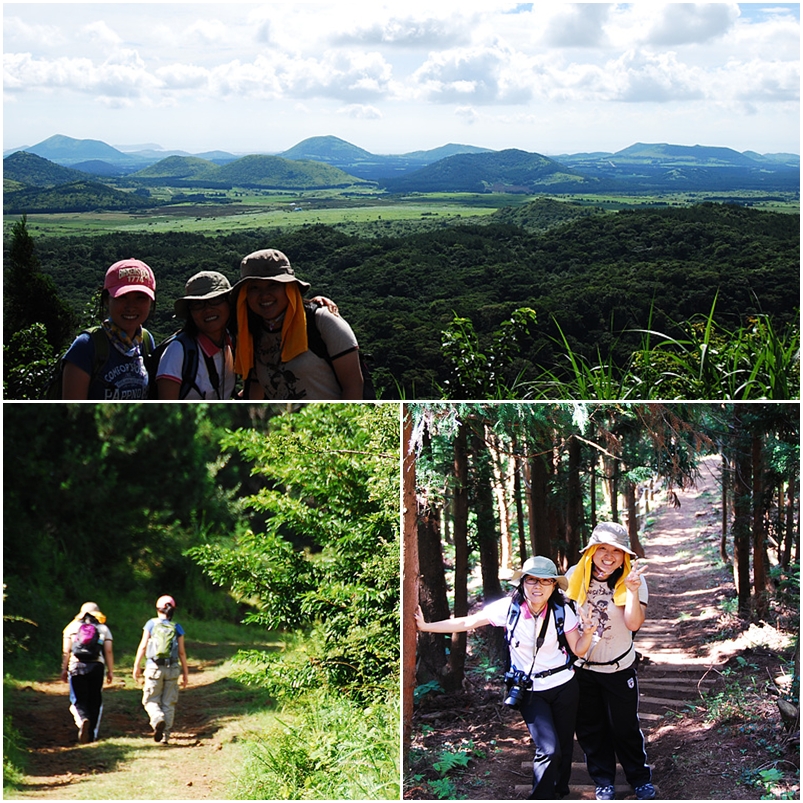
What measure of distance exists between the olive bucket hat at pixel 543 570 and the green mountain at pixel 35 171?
37005 mm

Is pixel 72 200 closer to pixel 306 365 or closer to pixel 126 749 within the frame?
pixel 306 365

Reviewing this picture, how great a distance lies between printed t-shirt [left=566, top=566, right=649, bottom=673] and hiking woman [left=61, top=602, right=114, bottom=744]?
Result: 5.87 feet

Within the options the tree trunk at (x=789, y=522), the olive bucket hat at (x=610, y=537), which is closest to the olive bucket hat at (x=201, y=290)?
the olive bucket hat at (x=610, y=537)

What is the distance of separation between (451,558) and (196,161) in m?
50.4

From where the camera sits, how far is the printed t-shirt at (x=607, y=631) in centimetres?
358

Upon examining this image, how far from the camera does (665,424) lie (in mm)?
3760

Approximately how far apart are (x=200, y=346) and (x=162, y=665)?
1.24 metres

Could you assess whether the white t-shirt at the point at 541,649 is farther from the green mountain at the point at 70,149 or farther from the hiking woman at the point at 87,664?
the green mountain at the point at 70,149

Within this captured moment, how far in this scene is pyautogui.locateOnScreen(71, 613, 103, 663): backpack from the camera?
12.4 ft

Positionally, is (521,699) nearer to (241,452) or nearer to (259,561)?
(259,561)

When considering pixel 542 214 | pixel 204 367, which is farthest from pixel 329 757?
pixel 542 214

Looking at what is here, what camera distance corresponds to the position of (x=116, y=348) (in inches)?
142

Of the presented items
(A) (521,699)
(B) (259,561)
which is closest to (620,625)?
(A) (521,699)

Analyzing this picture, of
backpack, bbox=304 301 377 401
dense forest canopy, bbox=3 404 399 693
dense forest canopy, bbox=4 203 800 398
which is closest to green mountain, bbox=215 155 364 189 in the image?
dense forest canopy, bbox=4 203 800 398
